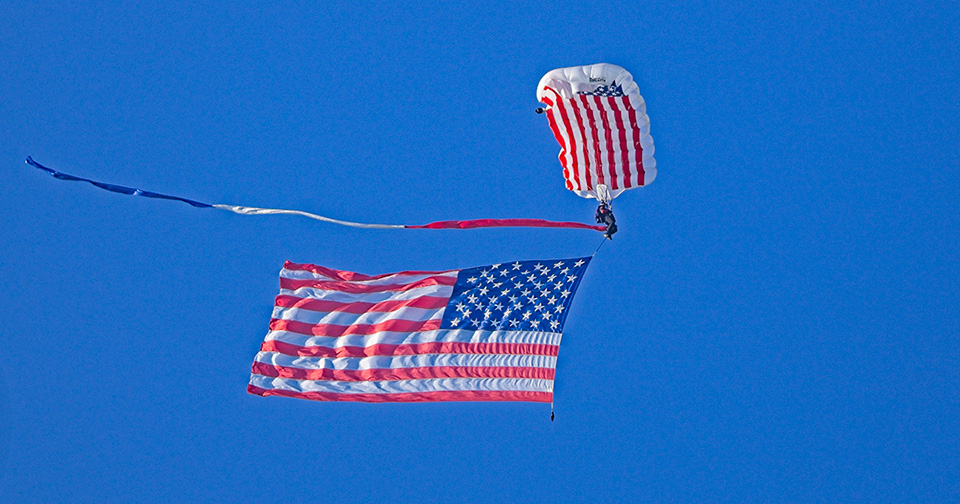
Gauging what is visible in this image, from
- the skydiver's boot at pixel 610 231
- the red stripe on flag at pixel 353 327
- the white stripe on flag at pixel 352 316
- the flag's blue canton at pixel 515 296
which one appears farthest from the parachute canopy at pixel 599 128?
the red stripe on flag at pixel 353 327

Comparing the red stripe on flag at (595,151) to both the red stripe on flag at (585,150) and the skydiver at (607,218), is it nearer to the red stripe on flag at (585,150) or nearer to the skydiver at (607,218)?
the red stripe on flag at (585,150)

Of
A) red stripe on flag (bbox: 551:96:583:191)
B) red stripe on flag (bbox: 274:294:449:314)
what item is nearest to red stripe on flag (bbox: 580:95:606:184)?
red stripe on flag (bbox: 551:96:583:191)

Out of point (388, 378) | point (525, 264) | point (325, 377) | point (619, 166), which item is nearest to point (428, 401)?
point (388, 378)

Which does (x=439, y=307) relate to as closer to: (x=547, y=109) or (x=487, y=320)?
(x=487, y=320)

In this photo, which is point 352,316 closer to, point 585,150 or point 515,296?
point 515,296

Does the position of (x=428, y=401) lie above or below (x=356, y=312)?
below
